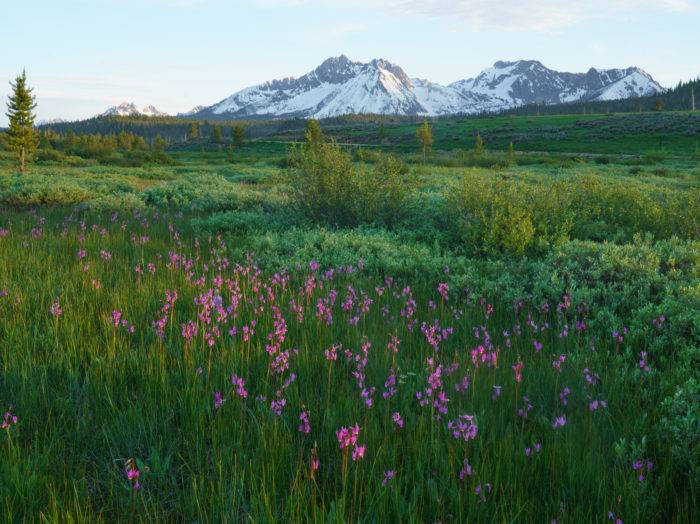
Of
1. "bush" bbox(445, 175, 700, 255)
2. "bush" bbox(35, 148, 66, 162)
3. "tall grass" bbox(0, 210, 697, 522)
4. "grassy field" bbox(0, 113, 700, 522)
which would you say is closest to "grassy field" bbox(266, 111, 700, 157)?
"bush" bbox(35, 148, 66, 162)

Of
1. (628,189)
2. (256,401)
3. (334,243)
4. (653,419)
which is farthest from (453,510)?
(628,189)

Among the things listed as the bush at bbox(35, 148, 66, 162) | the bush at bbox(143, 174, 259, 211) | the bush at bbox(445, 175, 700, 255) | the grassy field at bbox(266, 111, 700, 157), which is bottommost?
A: the bush at bbox(445, 175, 700, 255)

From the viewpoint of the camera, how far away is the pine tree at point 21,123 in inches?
1868

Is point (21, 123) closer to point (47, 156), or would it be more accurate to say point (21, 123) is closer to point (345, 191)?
point (47, 156)

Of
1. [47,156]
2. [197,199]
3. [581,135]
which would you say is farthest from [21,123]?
[581,135]

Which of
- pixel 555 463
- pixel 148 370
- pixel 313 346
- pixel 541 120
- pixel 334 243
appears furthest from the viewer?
pixel 541 120

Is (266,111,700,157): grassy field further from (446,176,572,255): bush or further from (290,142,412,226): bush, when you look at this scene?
(290,142,412,226): bush

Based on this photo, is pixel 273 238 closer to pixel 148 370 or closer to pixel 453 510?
pixel 148 370

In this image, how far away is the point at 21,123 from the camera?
49.2 m

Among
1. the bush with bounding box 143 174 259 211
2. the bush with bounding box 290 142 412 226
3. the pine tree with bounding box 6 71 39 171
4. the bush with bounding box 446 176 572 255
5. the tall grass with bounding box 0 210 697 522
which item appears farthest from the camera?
the pine tree with bounding box 6 71 39 171

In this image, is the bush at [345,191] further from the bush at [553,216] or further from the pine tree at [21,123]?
the pine tree at [21,123]

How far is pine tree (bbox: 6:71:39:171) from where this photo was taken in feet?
156

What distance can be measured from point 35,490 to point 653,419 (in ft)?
11.0

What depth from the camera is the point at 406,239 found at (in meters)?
9.71
